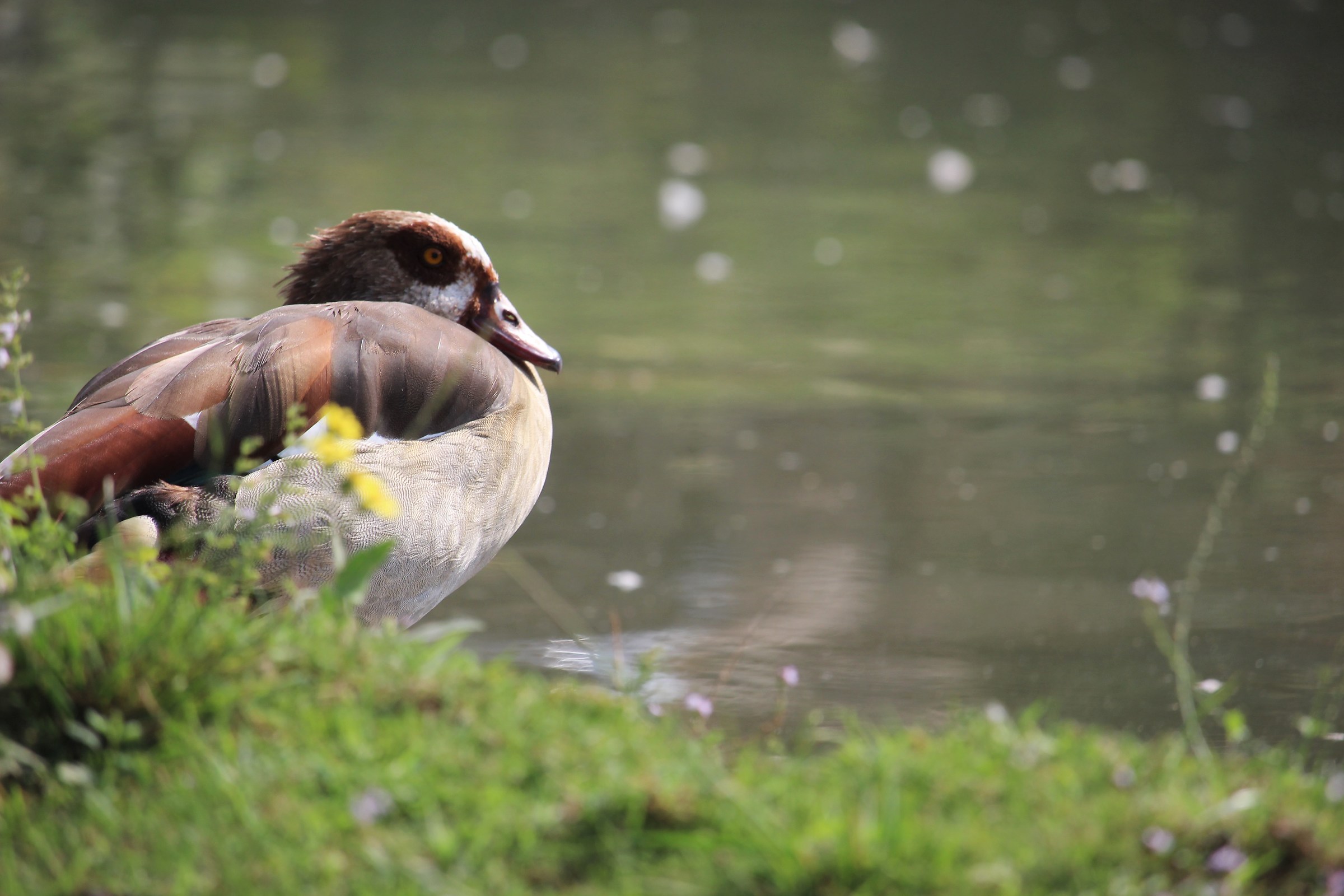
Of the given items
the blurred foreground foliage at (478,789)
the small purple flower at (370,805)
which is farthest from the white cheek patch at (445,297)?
the small purple flower at (370,805)

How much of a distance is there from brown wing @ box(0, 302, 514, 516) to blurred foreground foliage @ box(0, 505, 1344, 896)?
15.6 inches

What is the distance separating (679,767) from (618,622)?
188 cm

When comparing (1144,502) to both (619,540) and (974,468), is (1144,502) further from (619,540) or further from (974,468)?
(619,540)

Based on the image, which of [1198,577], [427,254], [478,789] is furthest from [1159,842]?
[1198,577]

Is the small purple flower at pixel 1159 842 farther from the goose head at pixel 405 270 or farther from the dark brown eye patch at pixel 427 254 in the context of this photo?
the dark brown eye patch at pixel 427 254

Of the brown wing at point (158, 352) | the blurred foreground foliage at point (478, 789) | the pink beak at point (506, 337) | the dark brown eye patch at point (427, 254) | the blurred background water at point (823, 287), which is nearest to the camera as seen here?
the blurred foreground foliage at point (478, 789)

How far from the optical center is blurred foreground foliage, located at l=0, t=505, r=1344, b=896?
2.29 metres

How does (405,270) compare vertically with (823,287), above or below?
above

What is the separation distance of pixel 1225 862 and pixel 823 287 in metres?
5.99

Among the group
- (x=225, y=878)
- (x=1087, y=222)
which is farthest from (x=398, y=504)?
(x=1087, y=222)

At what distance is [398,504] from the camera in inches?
128

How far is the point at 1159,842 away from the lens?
231 cm

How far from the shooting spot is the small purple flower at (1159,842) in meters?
2.31

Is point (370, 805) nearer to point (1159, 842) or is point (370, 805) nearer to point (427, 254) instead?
point (1159, 842)
